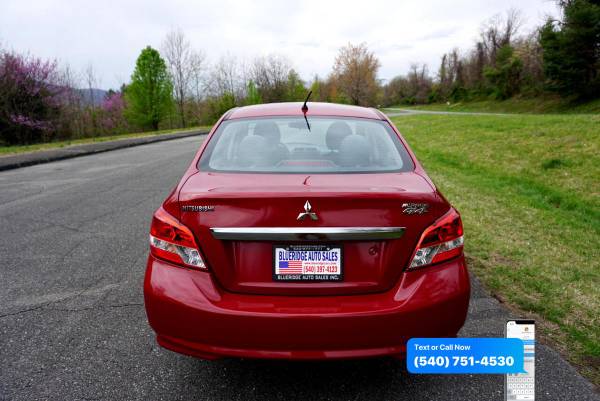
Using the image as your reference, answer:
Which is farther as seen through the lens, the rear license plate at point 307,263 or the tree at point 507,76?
the tree at point 507,76

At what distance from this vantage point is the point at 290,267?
2135 millimetres

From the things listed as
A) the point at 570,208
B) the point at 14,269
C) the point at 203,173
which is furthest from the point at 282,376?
the point at 570,208

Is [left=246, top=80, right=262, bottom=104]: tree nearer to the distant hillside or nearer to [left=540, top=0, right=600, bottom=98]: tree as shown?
the distant hillside

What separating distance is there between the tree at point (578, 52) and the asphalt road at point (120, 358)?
120ft

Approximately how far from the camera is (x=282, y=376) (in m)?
2.65

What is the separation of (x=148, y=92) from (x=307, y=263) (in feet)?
143

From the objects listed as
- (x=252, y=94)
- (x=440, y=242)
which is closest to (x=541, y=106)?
(x=252, y=94)

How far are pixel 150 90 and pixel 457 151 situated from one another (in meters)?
35.5

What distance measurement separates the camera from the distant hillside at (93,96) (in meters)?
39.7

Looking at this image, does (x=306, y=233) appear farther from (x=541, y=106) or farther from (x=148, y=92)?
(x=148, y=92)

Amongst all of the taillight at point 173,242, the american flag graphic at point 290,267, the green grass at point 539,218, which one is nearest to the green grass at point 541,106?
the green grass at point 539,218

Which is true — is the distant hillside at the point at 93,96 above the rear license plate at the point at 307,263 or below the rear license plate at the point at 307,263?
above

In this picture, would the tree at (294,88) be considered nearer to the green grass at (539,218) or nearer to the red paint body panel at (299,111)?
the green grass at (539,218)

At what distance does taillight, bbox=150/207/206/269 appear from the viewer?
2193 mm
